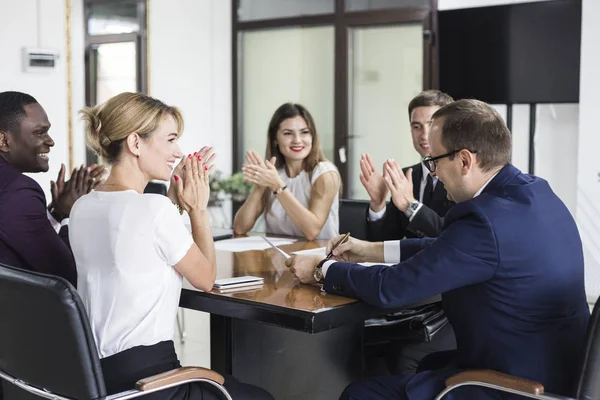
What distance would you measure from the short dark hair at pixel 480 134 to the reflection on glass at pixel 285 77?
5.73 metres

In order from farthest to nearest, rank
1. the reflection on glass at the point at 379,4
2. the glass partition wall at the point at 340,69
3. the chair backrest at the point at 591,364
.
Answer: the glass partition wall at the point at 340,69
the reflection on glass at the point at 379,4
the chair backrest at the point at 591,364

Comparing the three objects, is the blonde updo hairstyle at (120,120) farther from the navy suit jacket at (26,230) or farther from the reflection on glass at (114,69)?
the reflection on glass at (114,69)

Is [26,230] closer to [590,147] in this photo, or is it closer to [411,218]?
[411,218]

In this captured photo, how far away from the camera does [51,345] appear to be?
6.55ft

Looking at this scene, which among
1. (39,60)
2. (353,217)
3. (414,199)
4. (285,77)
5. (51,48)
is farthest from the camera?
(285,77)

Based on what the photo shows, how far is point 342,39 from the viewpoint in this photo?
25.4 ft

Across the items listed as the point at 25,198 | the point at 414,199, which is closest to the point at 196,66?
the point at 414,199

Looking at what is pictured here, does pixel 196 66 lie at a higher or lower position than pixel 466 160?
higher

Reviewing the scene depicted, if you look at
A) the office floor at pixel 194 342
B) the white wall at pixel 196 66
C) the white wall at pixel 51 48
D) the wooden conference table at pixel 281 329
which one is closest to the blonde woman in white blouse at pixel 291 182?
the wooden conference table at pixel 281 329

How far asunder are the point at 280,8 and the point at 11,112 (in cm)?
575

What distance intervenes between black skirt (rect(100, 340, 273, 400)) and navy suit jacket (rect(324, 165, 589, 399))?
583 millimetres

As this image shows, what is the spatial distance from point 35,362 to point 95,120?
2.44 feet

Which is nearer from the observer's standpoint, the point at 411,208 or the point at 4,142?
the point at 4,142

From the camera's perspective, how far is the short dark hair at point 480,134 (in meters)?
2.17
